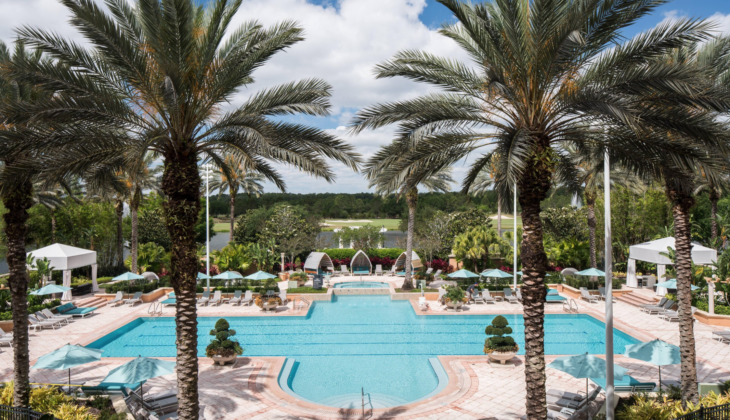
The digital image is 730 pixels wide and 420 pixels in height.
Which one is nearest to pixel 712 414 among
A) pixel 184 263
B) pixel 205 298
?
pixel 184 263

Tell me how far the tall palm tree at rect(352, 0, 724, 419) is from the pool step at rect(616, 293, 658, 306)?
1610 cm

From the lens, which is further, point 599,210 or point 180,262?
point 599,210

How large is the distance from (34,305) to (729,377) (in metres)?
24.9

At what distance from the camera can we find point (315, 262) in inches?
1256

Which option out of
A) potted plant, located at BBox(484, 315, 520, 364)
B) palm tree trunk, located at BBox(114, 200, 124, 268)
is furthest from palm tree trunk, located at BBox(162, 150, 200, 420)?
palm tree trunk, located at BBox(114, 200, 124, 268)

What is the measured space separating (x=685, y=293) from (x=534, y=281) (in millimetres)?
4274

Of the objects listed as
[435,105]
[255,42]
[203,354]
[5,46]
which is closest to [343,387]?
[203,354]

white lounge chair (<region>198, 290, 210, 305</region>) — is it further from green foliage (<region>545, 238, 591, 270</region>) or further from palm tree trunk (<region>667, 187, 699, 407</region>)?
green foliage (<region>545, 238, 591, 270</region>)

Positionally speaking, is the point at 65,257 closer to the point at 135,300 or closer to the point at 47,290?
the point at 47,290

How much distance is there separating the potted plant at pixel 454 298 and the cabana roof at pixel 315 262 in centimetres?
1217

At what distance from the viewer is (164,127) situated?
26.4ft

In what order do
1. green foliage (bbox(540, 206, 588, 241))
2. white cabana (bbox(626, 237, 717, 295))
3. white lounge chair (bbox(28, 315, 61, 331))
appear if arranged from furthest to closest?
green foliage (bbox(540, 206, 588, 241)) < white cabana (bbox(626, 237, 717, 295)) < white lounge chair (bbox(28, 315, 61, 331))

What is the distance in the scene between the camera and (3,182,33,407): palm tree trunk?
359 inches

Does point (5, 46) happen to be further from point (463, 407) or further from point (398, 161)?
point (463, 407)
